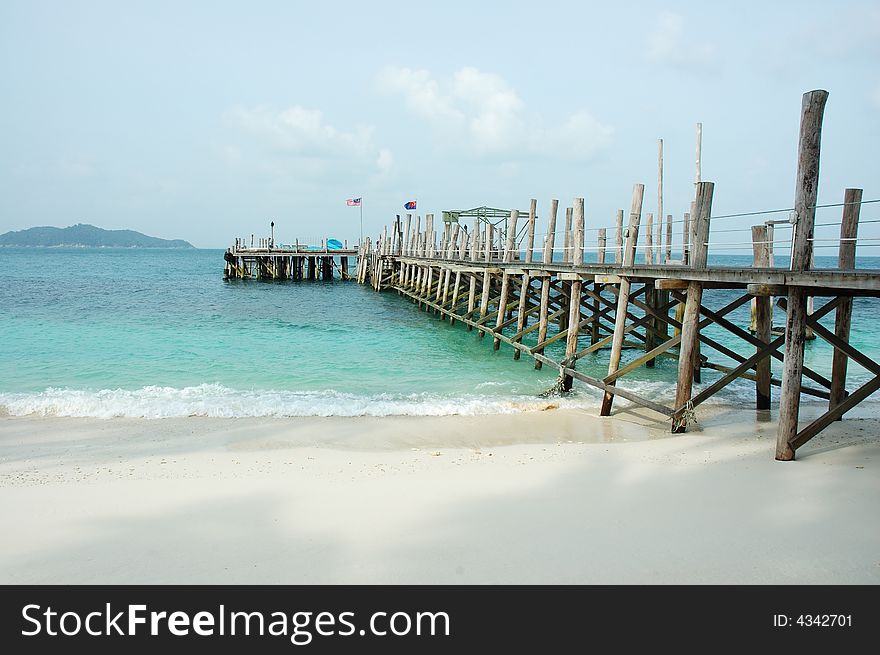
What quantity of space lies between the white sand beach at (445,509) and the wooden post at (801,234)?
2.80 feet

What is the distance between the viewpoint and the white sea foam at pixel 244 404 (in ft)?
36.7

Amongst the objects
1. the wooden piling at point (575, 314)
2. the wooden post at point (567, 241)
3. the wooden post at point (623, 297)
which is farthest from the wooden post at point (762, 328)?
the wooden post at point (567, 241)

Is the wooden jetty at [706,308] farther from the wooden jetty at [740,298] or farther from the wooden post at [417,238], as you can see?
the wooden post at [417,238]

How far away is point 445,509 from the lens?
607 cm

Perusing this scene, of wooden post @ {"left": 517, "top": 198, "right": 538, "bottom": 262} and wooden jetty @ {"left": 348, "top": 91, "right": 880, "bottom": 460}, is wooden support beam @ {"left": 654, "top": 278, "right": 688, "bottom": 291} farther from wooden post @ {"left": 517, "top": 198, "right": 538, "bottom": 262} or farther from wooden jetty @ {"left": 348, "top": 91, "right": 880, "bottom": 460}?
wooden post @ {"left": 517, "top": 198, "right": 538, "bottom": 262}

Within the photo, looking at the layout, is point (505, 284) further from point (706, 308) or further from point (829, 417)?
point (829, 417)

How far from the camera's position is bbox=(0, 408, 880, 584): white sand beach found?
4.89 meters

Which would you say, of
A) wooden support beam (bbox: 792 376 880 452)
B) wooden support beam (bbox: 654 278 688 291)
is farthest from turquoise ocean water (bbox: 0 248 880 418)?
wooden support beam (bbox: 792 376 880 452)

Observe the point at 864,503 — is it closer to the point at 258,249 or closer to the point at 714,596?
the point at 714,596

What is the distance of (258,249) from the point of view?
5034cm

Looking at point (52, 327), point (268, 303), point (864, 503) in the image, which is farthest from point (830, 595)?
point (268, 303)

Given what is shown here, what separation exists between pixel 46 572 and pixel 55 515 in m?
1.22

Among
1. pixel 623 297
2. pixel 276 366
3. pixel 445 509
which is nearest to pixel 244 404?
pixel 276 366

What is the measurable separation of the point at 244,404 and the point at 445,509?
669 centimetres
